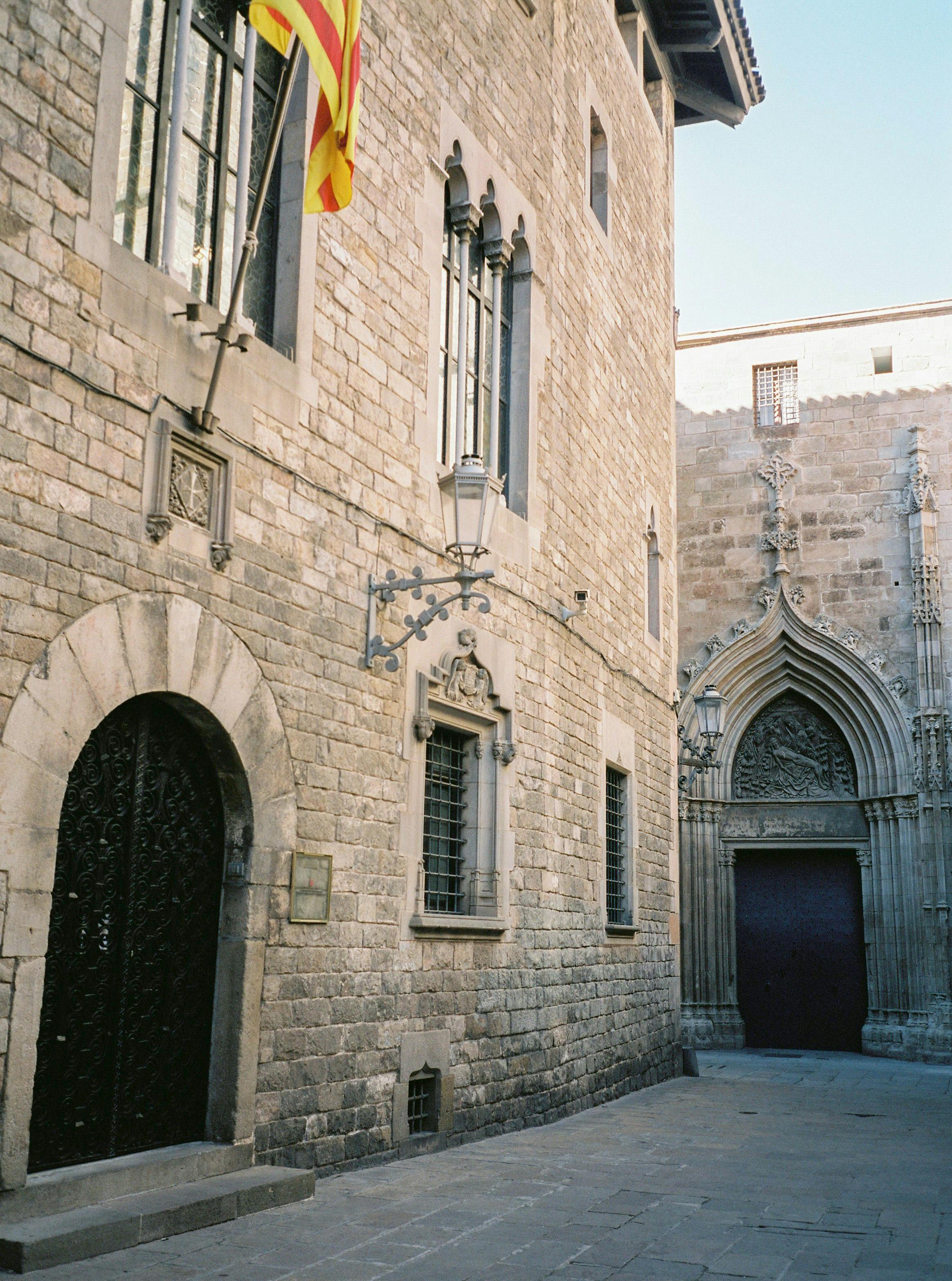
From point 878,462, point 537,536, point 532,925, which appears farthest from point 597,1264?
point 878,462

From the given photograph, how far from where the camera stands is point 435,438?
26.0ft

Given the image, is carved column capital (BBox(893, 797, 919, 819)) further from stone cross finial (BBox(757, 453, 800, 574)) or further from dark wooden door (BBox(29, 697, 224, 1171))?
dark wooden door (BBox(29, 697, 224, 1171))

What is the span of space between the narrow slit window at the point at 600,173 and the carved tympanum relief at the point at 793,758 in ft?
26.6

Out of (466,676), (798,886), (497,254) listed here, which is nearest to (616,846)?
(466,676)

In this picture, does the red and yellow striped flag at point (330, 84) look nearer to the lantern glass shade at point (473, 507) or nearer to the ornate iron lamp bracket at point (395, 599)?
the lantern glass shade at point (473, 507)

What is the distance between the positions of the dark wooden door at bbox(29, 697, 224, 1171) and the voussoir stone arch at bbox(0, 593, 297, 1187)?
11cm

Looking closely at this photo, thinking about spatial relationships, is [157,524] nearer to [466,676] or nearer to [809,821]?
[466,676]

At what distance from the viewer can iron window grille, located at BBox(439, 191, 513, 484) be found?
8.50 metres

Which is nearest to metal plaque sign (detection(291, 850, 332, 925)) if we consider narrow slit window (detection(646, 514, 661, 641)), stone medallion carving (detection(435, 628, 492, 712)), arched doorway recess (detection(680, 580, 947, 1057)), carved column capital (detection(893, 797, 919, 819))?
stone medallion carving (detection(435, 628, 492, 712))

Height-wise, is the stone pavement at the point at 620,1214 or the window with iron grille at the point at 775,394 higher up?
the window with iron grille at the point at 775,394

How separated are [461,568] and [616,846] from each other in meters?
5.02

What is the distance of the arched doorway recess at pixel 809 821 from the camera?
16.0 m

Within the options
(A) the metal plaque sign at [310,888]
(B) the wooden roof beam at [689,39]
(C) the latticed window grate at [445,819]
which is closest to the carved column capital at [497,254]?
(C) the latticed window grate at [445,819]

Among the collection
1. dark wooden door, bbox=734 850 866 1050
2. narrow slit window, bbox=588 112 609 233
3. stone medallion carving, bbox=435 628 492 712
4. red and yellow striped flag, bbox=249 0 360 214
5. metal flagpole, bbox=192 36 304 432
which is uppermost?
narrow slit window, bbox=588 112 609 233
